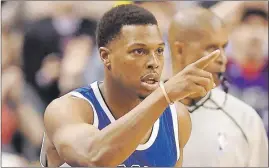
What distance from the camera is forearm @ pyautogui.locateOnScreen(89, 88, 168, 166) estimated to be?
2.59ft

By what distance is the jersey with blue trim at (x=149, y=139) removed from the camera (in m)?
0.99

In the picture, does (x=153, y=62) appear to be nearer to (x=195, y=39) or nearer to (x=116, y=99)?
(x=116, y=99)

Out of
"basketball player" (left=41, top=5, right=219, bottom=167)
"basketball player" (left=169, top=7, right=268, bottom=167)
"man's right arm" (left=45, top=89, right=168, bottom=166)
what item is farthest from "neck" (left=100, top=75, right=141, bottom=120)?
"basketball player" (left=169, top=7, right=268, bottom=167)

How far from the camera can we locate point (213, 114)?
1.49 metres

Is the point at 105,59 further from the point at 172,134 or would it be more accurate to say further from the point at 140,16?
the point at 172,134

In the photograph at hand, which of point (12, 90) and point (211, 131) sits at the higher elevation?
point (12, 90)

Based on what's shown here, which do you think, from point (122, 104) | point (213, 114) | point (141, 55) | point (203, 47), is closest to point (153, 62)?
point (141, 55)

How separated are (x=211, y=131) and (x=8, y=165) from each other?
55 cm

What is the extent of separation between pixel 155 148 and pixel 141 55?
0.66 feet

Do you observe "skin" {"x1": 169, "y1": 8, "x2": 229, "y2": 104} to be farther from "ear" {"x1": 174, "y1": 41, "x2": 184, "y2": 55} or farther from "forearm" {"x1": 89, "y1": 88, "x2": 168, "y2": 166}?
"forearm" {"x1": 89, "y1": 88, "x2": 168, "y2": 166}

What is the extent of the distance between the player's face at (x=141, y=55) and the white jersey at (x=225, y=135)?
0.49m

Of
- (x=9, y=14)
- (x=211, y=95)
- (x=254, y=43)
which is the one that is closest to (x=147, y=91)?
(x=211, y=95)

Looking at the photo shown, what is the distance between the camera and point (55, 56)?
5.06 feet

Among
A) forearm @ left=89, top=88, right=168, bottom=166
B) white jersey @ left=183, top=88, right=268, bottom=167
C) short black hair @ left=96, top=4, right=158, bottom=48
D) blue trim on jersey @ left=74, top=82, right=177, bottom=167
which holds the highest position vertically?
short black hair @ left=96, top=4, right=158, bottom=48
